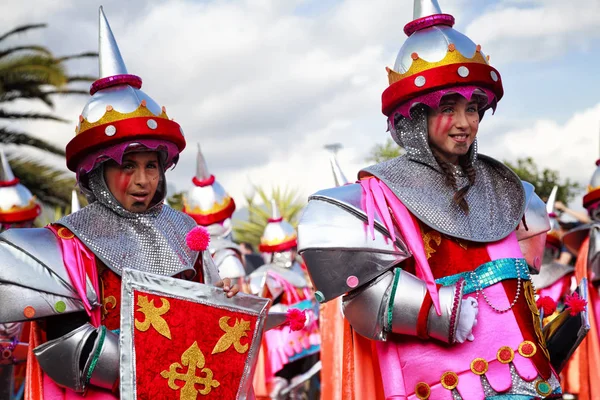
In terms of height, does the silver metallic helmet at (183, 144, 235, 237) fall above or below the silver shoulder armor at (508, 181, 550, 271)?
above

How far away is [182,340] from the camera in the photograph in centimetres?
411

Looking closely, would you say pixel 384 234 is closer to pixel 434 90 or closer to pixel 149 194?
pixel 434 90

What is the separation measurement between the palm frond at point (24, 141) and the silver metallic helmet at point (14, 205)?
7.83 metres

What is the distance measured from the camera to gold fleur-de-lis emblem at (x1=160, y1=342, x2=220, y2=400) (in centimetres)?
406

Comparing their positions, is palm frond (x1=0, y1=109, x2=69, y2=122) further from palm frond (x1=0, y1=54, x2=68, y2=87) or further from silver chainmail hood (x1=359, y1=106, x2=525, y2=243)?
silver chainmail hood (x1=359, y1=106, x2=525, y2=243)

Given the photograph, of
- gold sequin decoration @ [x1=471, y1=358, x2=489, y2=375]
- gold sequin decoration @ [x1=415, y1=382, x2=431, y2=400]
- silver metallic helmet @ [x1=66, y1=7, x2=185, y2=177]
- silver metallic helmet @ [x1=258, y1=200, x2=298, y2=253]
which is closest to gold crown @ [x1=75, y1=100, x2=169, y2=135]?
silver metallic helmet @ [x1=66, y1=7, x2=185, y2=177]

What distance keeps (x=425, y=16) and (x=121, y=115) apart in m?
1.50

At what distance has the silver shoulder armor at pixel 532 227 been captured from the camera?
459 centimetres

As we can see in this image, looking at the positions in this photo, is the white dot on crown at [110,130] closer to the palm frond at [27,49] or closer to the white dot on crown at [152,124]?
the white dot on crown at [152,124]

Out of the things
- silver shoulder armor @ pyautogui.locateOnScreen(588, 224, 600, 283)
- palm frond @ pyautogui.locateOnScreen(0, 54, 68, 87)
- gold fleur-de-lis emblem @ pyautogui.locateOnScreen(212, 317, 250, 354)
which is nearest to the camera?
gold fleur-de-lis emblem @ pyautogui.locateOnScreen(212, 317, 250, 354)

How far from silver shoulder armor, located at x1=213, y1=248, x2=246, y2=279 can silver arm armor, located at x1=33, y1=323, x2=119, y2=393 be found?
17.9 ft

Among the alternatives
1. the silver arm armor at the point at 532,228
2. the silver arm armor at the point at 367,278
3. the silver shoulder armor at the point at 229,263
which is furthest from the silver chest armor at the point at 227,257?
the silver arm armor at the point at 367,278

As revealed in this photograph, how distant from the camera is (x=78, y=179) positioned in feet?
15.5

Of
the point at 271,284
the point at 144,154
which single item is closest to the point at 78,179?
the point at 144,154
